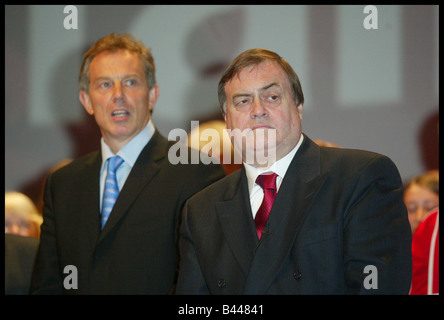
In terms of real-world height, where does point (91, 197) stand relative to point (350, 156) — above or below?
below

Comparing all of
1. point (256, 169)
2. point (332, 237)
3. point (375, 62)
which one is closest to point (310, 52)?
point (375, 62)

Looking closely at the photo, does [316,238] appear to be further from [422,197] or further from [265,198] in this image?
[422,197]

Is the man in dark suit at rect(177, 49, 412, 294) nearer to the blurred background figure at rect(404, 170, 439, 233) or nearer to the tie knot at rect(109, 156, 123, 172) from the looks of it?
the tie knot at rect(109, 156, 123, 172)

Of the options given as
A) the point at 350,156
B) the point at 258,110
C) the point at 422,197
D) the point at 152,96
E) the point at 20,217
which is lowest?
the point at 20,217

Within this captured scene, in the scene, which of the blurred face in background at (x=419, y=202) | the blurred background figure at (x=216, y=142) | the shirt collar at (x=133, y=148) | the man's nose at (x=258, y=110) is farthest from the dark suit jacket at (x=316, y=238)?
the blurred face in background at (x=419, y=202)

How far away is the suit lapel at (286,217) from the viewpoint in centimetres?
194

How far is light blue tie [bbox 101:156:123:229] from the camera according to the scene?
2752 millimetres

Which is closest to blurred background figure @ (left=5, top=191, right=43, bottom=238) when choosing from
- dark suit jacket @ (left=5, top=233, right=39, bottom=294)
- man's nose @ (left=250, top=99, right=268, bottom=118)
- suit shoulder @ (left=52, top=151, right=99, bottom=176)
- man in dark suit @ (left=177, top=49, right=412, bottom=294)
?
dark suit jacket @ (left=5, top=233, right=39, bottom=294)

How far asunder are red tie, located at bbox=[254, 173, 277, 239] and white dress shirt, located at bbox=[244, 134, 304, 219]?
2cm

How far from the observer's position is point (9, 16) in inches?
162

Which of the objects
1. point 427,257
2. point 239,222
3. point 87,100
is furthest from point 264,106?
point 427,257

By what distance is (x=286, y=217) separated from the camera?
6.68ft

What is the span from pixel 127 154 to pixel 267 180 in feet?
2.99
